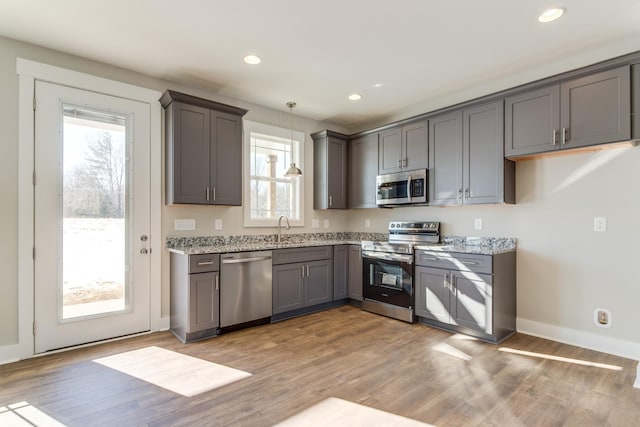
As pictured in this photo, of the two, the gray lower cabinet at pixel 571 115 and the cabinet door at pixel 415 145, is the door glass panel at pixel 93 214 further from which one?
the gray lower cabinet at pixel 571 115

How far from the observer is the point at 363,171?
474 cm

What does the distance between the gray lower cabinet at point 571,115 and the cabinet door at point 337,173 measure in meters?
2.26

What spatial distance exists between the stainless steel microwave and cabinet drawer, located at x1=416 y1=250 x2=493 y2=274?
A: 704 mm

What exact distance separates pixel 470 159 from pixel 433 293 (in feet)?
5.03

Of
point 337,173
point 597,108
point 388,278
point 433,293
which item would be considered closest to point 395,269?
point 388,278

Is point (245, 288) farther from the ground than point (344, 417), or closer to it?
farther from the ground

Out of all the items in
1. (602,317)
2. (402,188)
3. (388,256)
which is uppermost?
(402,188)

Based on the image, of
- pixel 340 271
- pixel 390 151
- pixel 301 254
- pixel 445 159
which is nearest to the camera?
pixel 445 159

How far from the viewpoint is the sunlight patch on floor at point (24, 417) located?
1875 millimetres

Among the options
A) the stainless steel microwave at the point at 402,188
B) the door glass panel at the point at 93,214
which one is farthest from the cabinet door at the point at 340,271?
the door glass panel at the point at 93,214

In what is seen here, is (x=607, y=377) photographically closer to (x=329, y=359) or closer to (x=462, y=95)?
(x=329, y=359)

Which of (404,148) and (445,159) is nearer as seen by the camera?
(445,159)

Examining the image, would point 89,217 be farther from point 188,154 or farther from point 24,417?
point 24,417

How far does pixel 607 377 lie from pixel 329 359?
211 centimetres
